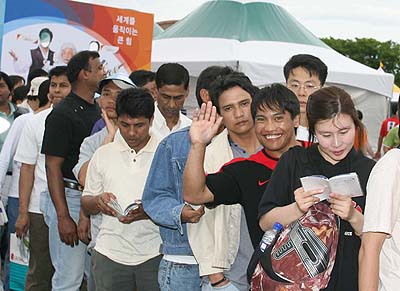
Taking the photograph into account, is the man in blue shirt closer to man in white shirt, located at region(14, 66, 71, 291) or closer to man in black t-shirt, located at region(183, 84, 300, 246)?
man in black t-shirt, located at region(183, 84, 300, 246)

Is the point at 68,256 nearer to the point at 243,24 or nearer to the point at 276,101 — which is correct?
the point at 276,101

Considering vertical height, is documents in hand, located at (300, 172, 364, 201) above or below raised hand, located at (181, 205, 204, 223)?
above

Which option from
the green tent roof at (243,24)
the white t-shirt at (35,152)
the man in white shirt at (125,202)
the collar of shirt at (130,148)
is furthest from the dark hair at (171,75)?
the green tent roof at (243,24)

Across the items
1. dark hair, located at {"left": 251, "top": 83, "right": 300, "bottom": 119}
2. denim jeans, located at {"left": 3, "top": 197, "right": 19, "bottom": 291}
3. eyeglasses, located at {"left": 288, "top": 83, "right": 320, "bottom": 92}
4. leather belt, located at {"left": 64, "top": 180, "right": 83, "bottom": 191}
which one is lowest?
denim jeans, located at {"left": 3, "top": 197, "right": 19, "bottom": 291}

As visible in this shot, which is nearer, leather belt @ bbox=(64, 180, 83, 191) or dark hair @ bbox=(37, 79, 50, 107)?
leather belt @ bbox=(64, 180, 83, 191)

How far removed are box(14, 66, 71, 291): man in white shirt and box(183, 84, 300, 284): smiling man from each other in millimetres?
2638

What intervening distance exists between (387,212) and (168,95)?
240 cm

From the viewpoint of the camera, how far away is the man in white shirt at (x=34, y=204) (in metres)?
5.33

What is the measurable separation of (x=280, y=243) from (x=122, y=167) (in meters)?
1.67

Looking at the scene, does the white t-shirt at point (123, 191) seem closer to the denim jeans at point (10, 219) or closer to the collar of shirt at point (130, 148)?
the collar of shirt at point (130, 148)

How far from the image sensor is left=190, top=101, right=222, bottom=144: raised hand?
297cm

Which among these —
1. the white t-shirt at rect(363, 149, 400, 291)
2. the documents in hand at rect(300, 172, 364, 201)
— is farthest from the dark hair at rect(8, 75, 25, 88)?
the white t-shirt at rect(363, 149, 400, 291)

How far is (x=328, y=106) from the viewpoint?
272cm

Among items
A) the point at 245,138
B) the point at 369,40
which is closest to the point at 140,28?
the point at 245,138
